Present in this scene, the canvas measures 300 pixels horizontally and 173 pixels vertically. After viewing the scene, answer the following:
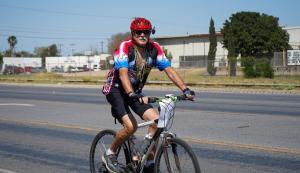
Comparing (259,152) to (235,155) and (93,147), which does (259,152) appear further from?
(93,147)

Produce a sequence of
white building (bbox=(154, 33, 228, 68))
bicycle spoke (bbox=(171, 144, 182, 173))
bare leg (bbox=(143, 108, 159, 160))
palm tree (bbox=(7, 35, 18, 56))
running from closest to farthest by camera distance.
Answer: bicycle spoke (bbox=(171, 144, 182, 173)) → bare leg (bbox=(143, 108, 159, 160)) → white building (bbox=(154, 33, 228, 68)) → palm tree (bbox=(7, 35, 18, 56))

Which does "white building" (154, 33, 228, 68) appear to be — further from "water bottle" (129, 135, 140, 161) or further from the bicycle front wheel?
the bicycle front wheel

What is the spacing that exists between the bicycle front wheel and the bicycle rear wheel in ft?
3.13

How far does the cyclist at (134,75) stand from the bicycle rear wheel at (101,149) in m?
0.23

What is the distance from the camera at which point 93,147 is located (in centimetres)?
668

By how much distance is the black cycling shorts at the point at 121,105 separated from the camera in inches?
227

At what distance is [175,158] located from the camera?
5148mm

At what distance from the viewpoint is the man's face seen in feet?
18.7

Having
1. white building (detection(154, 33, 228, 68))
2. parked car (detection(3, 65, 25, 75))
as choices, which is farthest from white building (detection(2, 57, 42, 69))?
white building (detection(154, 33, 228, 68))

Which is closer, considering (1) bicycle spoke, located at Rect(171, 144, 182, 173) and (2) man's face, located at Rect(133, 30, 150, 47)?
(1) bicycle spoke, located at Rect(171, 144, 182, 173)

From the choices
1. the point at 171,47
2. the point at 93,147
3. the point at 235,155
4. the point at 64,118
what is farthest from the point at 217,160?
the point at 171,47

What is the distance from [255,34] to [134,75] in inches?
2678

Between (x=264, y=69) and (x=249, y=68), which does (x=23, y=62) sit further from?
(x=264, y=69)

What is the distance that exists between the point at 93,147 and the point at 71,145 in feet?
9.63
